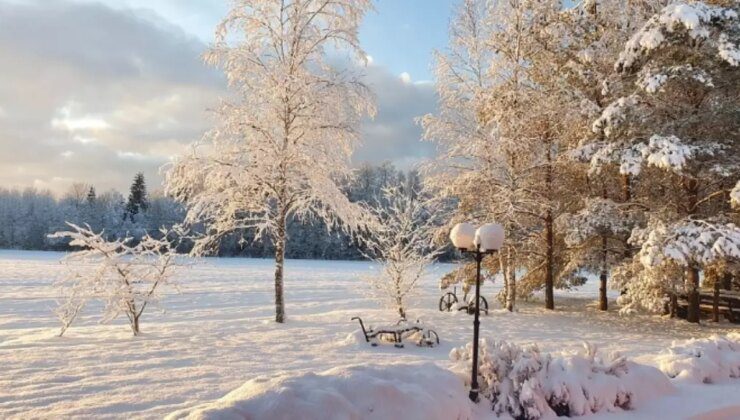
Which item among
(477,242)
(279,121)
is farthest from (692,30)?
(279,121)

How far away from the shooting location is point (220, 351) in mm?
7320

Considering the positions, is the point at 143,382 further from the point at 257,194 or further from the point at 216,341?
the point at 257,194

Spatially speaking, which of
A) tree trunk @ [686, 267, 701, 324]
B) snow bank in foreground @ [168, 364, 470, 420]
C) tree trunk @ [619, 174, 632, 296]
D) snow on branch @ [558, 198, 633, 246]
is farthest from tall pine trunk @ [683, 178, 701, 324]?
snow bank in foreground @ [168, 364, 470, 420]

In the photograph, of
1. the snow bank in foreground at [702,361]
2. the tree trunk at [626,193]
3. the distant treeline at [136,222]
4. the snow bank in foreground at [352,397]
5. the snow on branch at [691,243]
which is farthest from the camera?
the distant treeline at [136,222]

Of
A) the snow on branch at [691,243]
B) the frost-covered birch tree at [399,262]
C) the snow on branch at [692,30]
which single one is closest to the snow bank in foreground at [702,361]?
the snow on branch at [691,243]

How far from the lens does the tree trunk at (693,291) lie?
1044 cm

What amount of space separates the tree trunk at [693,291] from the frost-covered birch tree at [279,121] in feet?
23.6

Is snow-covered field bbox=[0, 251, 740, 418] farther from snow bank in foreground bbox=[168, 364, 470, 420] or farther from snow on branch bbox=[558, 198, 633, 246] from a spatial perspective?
snow on branch bbox=[558, 198, 633, 246]

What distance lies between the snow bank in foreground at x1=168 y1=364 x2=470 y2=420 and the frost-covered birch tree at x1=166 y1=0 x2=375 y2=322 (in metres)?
6.12

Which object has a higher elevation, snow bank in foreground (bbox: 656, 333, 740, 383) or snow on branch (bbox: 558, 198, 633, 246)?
snow on branch (bbox: 558, 198, 633, 246)

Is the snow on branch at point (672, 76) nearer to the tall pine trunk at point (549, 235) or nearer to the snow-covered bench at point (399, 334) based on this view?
the tall pine trunk at point (549, 235)

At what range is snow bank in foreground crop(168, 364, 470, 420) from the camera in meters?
3.31

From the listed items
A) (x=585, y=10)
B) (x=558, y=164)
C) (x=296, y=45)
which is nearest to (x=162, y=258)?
(x=296, y=45)

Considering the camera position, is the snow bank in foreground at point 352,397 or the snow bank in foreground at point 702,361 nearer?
the snow bank in foreground at point 352,397
